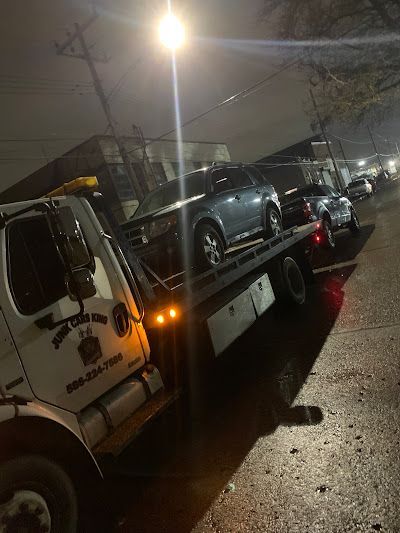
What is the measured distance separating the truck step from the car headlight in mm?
2713

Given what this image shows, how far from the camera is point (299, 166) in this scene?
177ft

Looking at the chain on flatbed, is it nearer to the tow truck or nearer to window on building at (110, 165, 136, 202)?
the tow truck

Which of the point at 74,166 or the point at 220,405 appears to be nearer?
the point at 220,405

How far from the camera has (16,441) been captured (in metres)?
2.70

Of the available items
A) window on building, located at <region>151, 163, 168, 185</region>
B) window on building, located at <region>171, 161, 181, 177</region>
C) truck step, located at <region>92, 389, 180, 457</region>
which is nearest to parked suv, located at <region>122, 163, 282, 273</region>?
truck step, located at <region>92, 389, 180, 457</region>

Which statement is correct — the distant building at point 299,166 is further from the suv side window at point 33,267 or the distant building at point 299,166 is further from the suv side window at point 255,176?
the suv side window at point 33,267

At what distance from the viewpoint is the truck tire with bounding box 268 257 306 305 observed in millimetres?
7445

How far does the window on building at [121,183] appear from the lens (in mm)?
27312

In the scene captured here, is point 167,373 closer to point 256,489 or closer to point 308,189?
point 256,489

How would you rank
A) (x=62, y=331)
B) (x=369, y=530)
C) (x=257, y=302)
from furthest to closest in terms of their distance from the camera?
(x=257, y=302) → (x=62, y=331) → (x=369, y=530)

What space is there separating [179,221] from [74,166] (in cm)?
2386

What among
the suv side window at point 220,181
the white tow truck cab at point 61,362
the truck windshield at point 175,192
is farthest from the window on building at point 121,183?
the white tow truck cab at point 61,362

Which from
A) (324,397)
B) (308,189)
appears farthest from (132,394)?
(308,189)

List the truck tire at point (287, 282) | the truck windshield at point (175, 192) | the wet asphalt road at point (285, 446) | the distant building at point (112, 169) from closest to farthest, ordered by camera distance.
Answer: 1. the wet asphalt road at point (285, 446)
2. the truck tire at point (287, 282)
3. the truck windshield at point (175, 192)
4. the distant building at point (112, 169)
